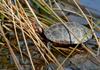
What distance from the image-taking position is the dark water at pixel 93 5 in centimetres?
319

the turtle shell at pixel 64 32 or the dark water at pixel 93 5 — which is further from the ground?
the dark water at pixel 93 5

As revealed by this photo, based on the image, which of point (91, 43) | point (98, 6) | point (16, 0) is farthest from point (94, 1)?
point (16, 0)

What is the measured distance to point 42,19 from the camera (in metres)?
2.81

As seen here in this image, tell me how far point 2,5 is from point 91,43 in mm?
798

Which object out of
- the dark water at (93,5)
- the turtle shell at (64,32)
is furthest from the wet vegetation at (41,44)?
the dark water at (93,5)

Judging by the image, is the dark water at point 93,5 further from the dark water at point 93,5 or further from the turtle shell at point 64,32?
the turtle shell at point 64,32

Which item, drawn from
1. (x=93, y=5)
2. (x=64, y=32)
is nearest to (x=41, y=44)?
(x=64, y=32)

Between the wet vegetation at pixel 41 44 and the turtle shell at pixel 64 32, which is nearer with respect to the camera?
the wet vegetation at pixel 41 44

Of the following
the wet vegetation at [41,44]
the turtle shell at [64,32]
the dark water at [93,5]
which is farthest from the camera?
the dark water at [93,5]

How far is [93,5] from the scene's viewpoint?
328 cm

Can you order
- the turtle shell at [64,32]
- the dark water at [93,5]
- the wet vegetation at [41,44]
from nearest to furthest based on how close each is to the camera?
the wet vegetation at [41,44] → the turtle shell at [64,32] → the dark water at [93,5]

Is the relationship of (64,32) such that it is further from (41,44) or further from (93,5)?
(93,5)

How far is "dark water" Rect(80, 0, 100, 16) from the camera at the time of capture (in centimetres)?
319

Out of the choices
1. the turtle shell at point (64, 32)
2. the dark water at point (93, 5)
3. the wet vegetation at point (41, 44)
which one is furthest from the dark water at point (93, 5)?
the turtle shell at point (64, 32)
